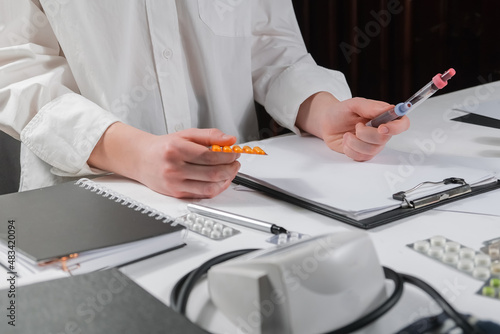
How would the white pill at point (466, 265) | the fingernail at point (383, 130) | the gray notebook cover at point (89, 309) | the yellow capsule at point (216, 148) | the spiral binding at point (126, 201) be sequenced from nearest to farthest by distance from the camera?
the gray notebook cover at point (89, 309)
the white pill at point (466, 265)
the spiral binding at point (126, 201)
the yellow capsule at point (216, 148)
the fingernail at point (383, 130)

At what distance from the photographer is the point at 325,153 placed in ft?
3.35

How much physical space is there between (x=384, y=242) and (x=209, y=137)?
29 centimetres

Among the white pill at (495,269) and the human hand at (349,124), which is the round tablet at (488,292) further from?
the human hand at (349,124)

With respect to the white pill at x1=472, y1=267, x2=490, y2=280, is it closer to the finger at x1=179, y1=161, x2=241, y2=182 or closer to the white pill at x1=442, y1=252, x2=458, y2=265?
the white pill at x1=442, y1=252, x2=458, y2=265

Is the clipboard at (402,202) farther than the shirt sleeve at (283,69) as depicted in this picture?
No

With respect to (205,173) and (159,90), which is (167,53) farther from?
(205,173)

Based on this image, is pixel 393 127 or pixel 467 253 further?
pixel 393 127

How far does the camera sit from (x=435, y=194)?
794mm

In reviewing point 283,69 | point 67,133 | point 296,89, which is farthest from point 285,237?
point 283,69

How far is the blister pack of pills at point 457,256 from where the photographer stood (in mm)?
599

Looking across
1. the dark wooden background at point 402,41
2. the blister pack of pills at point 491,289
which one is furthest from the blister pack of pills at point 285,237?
the dark wooden background at point 402,41

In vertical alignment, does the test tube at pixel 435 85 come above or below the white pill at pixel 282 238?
above

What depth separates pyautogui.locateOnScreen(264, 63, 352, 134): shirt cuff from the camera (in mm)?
1193

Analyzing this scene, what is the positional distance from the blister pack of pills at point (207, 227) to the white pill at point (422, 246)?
8.3 inches
